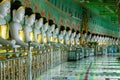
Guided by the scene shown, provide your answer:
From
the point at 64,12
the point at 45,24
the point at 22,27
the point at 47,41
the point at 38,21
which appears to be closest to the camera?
the point at 22,27

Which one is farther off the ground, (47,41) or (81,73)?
(47,41)

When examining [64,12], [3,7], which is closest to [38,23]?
[3,7]

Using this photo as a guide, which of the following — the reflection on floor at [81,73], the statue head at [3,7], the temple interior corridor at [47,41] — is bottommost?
the reflection on floor at [81,73]

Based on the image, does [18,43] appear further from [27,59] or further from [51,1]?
[51,1]

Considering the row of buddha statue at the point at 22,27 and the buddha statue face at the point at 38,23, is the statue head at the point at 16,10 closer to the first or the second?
the row of buddha statue at the point at 22,27

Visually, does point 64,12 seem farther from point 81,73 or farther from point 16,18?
A: point 16,18

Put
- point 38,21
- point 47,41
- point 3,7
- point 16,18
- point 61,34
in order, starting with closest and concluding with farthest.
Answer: point 3,7
point 16,18
point 38,21
point 47,41
point 61,34

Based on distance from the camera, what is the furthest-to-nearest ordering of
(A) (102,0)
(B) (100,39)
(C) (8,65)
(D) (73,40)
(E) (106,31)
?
(E) (106,31), (B) (100,39), (A) (102,0), (D) (73,40), (C) (8,65)

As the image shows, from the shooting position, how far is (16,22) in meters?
11.4

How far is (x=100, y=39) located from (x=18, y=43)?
28810 mm

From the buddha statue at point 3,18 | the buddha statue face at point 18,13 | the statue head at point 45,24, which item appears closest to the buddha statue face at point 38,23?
the statue head at point 45,24

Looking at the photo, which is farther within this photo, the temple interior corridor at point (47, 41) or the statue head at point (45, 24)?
the statue head at point (45, 24)

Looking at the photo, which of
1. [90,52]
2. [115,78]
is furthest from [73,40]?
[115,78]

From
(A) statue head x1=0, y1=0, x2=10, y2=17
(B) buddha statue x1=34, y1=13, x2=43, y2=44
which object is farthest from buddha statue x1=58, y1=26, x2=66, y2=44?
(A) statue head x1=0, y1=0, x2=10, y2=17
